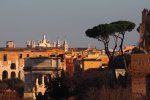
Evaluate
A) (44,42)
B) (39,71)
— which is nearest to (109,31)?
(39,71)

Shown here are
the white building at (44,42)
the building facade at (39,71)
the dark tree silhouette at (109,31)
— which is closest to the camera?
the dark tree silhouette at (109,31)

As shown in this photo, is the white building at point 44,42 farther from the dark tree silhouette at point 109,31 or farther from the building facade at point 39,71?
the dark tree silhouette at point 109,31

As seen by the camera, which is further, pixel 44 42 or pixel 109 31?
pixel 44 42

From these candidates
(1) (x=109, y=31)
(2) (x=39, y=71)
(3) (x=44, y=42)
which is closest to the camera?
(1) (x=109, y=31)

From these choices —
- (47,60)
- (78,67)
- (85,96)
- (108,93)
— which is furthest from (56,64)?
(108,93)

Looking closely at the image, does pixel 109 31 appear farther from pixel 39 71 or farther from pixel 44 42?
pixel 44 42

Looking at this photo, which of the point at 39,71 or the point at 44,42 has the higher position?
the point at 44,42

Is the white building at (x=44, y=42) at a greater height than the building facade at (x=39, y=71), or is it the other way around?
the white building at (x=44, y=42)

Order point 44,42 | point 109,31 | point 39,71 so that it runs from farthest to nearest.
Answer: point 44,42 → point 39,71 → point 109,31

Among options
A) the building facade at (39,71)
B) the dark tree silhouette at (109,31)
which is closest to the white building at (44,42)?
the building facade at (39,71)

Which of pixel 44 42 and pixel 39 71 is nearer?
pixel 39 71

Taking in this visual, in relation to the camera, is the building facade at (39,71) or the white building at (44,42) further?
the white building at (44,42)

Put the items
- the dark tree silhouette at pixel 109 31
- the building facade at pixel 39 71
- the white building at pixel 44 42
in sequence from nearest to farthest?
1. the dark tree silhouette at pixel 109 31
2. the building facade at pixel 39 71
3. the white building at pixel 44 42

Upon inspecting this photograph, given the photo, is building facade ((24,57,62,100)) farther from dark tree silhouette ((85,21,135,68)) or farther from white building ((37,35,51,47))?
white building ((37,35,51,47))
